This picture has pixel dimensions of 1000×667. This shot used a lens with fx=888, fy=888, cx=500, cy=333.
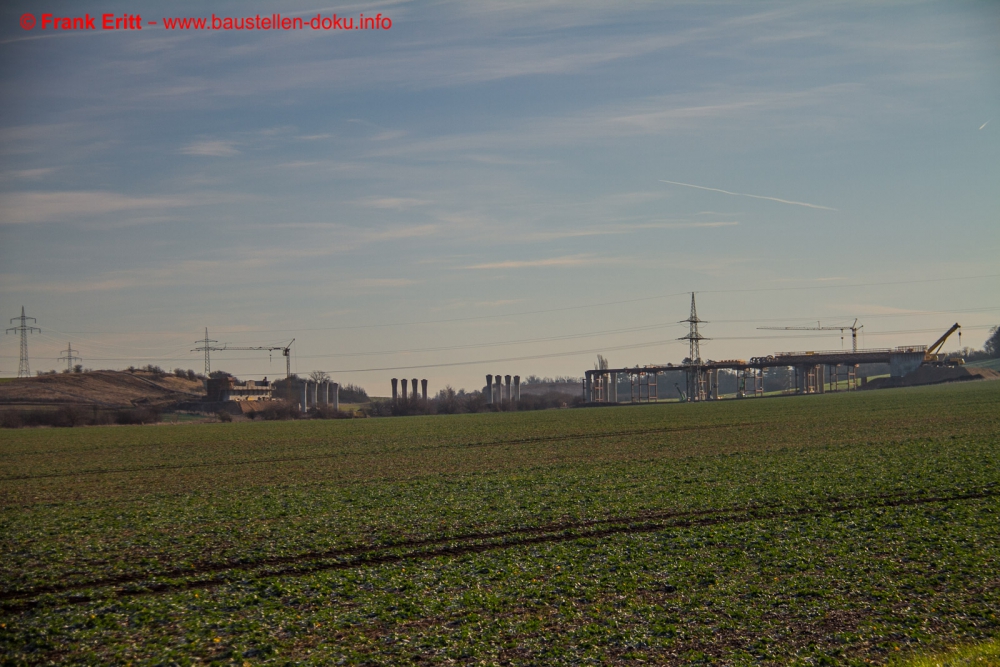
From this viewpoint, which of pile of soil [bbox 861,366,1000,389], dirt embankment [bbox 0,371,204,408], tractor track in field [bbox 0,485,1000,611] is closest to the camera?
tractor track in field [bbox 0,485,1000,611]

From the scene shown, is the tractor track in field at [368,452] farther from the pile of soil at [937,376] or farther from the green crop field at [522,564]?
the pile of soil at [937,376]

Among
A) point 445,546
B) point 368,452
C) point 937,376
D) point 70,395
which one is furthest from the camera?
point 70,395

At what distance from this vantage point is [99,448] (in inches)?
2234

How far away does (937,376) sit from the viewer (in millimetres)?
147250

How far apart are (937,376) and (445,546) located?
149m

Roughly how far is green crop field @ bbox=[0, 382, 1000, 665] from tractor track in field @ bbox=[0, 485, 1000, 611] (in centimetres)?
8

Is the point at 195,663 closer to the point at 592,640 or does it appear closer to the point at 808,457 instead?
the point at 592,640

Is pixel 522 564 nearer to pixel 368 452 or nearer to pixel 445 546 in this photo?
pixel 445 546

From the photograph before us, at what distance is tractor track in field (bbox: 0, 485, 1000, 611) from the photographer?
603 inches

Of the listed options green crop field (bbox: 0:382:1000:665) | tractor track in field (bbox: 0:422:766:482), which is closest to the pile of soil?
tractor track in field (bbox: 0:422:766:482)

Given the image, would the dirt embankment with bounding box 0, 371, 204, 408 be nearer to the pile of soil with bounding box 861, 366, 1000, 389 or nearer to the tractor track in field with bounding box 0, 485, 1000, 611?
the pile of soil with bounding box 861, 366, 1000, 389

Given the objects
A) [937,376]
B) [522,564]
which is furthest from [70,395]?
[522,564]

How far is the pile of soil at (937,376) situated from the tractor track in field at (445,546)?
134 meters

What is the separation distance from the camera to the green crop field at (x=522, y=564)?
1190cm
